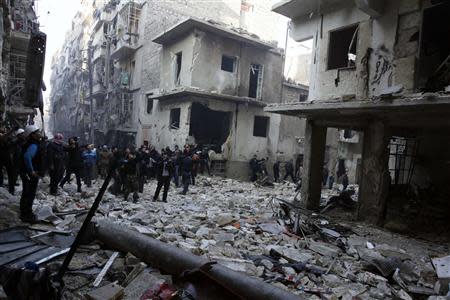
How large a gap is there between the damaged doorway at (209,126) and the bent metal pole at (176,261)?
14.0 metres

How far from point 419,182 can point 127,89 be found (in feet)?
67.6

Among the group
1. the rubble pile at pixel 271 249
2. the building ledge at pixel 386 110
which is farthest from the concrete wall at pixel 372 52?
the rubble pile at pixel 271 249

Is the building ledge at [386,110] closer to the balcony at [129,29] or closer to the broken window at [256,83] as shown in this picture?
the broken window at [256,83]

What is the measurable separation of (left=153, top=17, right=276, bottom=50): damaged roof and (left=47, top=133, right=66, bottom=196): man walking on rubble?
391 inches

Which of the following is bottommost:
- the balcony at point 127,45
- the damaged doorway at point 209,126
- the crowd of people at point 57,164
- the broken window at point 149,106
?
the crowd of people at point 57,164

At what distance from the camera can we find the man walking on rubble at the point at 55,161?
945 centimetres

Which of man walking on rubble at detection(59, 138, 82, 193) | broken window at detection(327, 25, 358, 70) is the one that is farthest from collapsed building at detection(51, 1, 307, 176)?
broken window at detection(327, 25, 358, 70)

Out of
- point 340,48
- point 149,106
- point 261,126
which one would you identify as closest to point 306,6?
point 340,48

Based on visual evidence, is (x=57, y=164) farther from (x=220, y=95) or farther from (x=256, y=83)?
(x=256, y=83)

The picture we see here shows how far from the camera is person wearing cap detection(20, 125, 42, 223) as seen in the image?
6.23 meters

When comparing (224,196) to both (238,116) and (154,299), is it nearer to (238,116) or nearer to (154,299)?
(238,116)

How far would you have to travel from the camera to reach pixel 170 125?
20.0 m

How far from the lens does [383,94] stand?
7855mm

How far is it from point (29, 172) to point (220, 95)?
12967 mm
